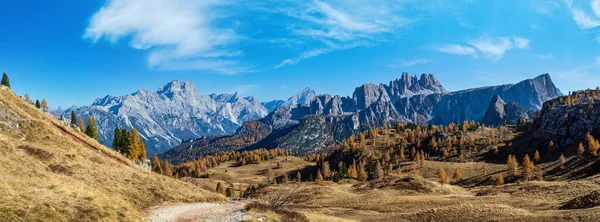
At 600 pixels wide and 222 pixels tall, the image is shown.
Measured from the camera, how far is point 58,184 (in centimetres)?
2641

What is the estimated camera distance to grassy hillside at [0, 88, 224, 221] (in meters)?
19.3

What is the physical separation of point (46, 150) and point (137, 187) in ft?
45.5

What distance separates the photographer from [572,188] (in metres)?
66.1

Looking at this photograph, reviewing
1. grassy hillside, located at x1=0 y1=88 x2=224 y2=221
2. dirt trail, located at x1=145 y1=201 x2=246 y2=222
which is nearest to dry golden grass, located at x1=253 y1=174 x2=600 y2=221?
dirt trail, located at x1=145 y1=201 x2=246 y2=222

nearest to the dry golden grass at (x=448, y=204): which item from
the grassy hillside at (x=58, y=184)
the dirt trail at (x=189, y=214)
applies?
the dirt trail at (x=189, y=214)

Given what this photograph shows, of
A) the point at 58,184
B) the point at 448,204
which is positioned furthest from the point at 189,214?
the point at 448,204

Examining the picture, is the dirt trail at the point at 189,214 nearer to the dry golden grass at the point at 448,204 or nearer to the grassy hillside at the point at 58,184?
the grassy hillside at the point at 58,184

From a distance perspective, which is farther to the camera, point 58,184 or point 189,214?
point 189,214

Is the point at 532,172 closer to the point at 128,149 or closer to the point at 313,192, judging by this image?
the point at 313,192

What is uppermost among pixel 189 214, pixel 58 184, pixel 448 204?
pixel 58 184

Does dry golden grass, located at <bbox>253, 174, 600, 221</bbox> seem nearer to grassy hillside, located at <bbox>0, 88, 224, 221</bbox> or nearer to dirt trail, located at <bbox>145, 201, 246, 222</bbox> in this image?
dirt trail, located at <bbox>145, 201, 246, 222</bbox>

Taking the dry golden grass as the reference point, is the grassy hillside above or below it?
above

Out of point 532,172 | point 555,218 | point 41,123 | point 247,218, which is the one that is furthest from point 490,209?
point 532,172

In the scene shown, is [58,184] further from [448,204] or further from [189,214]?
[448,204]
